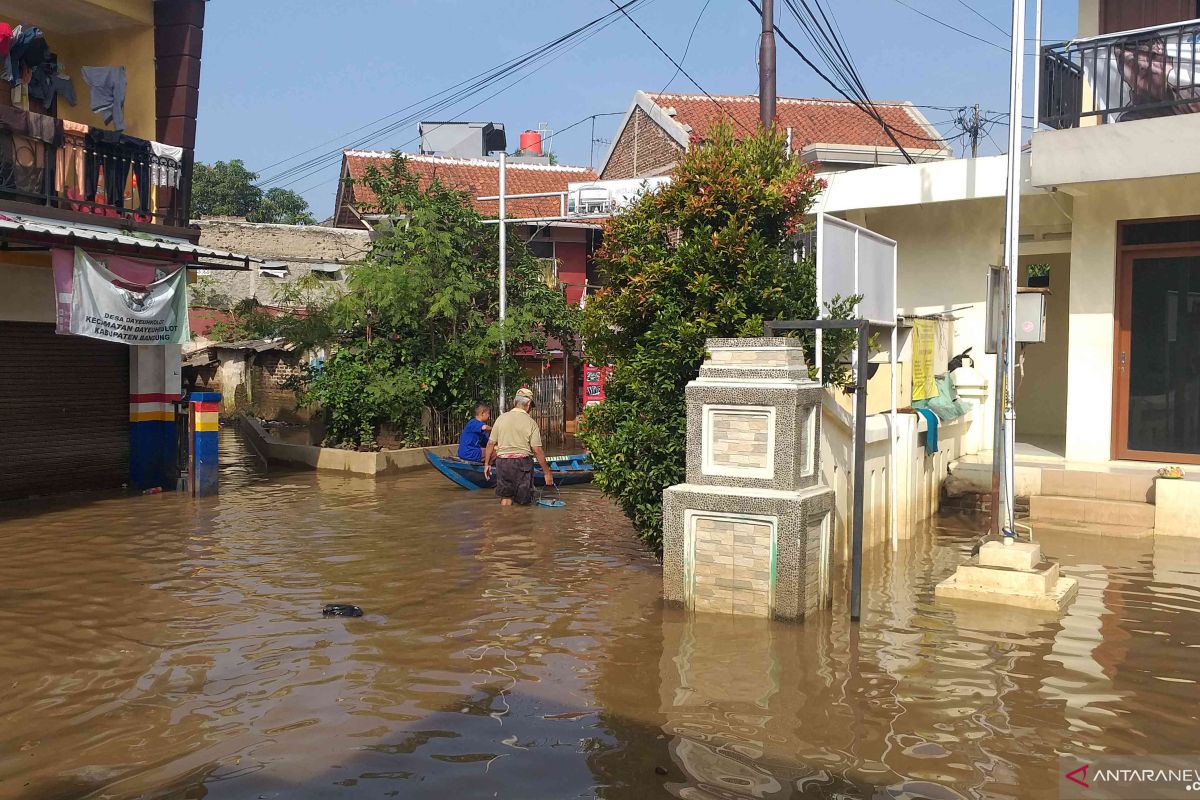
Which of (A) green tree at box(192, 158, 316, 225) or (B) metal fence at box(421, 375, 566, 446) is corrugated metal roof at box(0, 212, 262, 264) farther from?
(A) green tree at box(192, 158, 316, 225)

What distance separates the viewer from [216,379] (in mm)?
28500

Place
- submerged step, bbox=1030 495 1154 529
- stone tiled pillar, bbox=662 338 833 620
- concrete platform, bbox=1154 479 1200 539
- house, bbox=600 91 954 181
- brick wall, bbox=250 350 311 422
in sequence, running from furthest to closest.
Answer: house, bbox=600 91 954 181 → brick wall, bbox=250 350 311 422 → submerged step, bbox=1030 495 1154 529 → concrete platform, bbox=1154 479 1200 539 → stone tiled pillar, bbox=662 338 833 620

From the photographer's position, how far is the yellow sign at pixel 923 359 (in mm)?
12320

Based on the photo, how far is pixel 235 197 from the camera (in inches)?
1933

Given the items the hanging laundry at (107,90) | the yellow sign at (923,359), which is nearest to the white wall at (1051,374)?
the yellow sign at (923,359)

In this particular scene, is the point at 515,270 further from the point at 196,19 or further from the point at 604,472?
the point at 604,472

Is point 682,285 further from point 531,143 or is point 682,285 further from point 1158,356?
point 531,143

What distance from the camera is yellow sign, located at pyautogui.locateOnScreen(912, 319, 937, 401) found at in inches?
485

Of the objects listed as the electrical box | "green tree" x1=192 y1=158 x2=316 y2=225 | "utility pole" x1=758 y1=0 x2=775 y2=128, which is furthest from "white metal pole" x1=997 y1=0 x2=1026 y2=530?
"green tree" x1=192 y1=158 x2=316 y2=225

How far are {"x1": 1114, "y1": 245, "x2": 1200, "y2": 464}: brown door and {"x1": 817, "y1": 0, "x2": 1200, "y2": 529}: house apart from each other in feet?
0.05

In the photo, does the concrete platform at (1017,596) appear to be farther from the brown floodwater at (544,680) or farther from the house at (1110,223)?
the house at (1110,223)

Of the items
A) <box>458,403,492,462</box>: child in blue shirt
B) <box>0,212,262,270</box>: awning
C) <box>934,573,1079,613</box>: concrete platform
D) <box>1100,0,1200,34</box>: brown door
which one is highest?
<box>1100,0,1200,34</box>: brown door

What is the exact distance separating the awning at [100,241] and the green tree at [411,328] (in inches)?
167

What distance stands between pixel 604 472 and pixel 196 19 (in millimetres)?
10450
